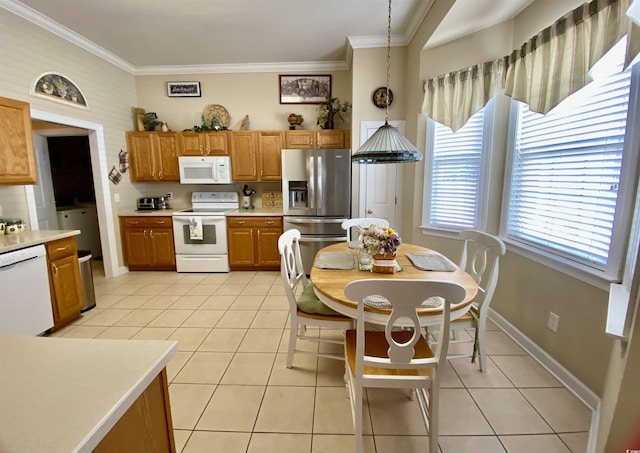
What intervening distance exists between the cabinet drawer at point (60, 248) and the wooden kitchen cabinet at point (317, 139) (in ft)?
8.88

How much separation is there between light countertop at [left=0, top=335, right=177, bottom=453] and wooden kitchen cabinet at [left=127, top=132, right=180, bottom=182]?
12.7 ft

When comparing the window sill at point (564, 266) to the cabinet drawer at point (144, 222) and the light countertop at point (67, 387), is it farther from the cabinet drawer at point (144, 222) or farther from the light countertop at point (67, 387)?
the cabinet drawer at point (144, 222)

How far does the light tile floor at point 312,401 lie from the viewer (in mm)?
1488

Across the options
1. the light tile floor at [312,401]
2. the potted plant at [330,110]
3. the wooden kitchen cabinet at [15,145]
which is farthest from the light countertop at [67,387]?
the potted plant at [330,110]

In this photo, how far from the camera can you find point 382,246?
174 cm

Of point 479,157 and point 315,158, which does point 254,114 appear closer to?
point 315,158

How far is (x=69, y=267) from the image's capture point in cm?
267

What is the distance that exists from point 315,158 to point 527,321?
2818 mm

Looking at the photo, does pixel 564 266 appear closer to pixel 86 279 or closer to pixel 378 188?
pixel 378 188

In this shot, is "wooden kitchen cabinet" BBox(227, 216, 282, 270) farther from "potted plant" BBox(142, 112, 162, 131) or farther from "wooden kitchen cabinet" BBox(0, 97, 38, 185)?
"wooden kitchen cabinet" BBox(0, 97, 38, 185)

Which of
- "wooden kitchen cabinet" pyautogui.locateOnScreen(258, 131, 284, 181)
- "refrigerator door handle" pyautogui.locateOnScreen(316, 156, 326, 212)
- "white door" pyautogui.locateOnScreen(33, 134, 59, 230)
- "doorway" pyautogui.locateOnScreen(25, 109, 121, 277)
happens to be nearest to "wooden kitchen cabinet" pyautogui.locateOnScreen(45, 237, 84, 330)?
"doorway" pyautogui.locateOnScreen(25, 109, 121, 277)

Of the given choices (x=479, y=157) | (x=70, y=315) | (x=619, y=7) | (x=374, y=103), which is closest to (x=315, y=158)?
(x=374, y=103)

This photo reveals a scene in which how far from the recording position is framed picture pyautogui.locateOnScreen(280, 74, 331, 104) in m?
4.26

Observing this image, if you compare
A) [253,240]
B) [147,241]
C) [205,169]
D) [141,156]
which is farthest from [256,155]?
[147,241]
